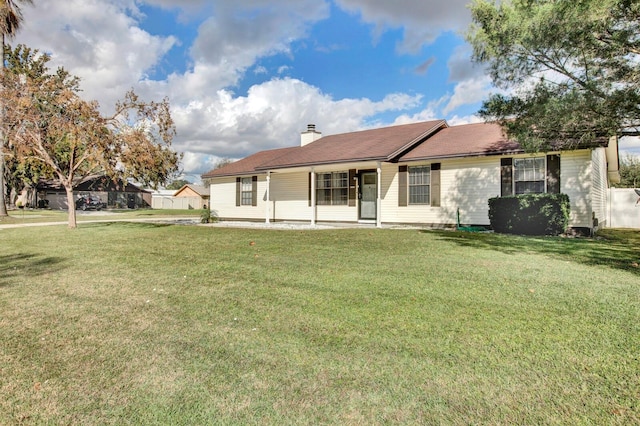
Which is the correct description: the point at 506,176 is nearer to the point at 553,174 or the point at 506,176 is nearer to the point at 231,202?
the point at 553,174

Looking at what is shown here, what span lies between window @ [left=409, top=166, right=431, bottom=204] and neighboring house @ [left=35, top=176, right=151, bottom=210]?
110 feet

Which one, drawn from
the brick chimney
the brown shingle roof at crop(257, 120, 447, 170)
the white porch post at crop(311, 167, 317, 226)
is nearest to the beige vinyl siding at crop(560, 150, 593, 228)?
the brown shingle roof at crop(257, 120, 447, 170)

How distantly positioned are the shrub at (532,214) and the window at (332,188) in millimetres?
6339

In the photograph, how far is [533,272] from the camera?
575 centimetres

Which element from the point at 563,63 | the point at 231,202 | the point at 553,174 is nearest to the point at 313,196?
the point at 231,202

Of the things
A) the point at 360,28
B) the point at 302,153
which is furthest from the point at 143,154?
the point at 360,28

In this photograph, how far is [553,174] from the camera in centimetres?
1138

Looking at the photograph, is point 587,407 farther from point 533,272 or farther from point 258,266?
point 258,266

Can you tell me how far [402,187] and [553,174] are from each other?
491 cm

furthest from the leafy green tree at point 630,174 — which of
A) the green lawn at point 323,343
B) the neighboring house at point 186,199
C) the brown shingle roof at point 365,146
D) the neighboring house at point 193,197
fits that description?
the neighboring house at point 193,197

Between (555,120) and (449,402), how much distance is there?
6.84 meters

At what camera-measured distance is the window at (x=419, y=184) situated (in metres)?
13.8

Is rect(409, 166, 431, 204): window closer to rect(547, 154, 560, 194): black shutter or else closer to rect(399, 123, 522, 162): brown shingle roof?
rect(399, 123, 522, 162): brown shingle roof

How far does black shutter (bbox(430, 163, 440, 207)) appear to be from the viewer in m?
13.5
